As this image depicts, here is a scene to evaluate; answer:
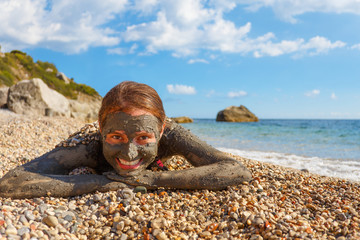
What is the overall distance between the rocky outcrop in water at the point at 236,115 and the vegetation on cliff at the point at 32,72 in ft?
81.4

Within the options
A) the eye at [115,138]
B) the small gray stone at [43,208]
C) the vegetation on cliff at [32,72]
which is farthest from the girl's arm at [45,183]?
the vegetation on cliff at [32,72]

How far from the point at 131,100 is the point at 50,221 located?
159cm

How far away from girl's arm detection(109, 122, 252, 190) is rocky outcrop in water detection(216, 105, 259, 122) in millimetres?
47851

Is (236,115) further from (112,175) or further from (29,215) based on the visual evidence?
(29,215)

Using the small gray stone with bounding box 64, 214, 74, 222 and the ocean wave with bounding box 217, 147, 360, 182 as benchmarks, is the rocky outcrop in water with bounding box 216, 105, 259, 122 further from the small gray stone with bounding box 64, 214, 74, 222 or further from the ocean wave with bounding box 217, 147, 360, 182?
the small gray stone with bounding box 64, 214, 74, 222

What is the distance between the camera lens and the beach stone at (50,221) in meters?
2.81

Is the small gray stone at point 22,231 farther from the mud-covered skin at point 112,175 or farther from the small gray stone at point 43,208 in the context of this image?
the mud-covered skin at point 112,175

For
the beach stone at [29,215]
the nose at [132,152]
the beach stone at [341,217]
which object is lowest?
the beach stone at [341,217]

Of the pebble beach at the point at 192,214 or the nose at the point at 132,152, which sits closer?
the pebble beach at the point at 192,214

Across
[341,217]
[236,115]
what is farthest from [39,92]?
[236,115]

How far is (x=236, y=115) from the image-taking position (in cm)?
5159

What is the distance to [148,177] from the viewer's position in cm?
371

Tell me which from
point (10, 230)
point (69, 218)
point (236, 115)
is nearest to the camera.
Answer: point (10, 230)

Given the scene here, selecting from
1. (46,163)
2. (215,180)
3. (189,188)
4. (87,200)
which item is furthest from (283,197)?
(46,163)
